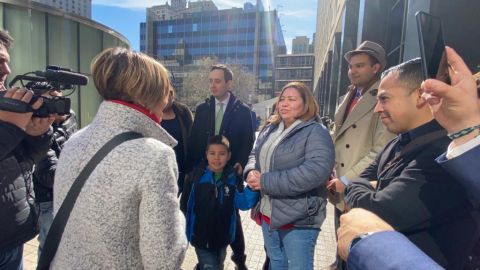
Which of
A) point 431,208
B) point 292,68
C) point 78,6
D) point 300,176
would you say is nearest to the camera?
point 431,208

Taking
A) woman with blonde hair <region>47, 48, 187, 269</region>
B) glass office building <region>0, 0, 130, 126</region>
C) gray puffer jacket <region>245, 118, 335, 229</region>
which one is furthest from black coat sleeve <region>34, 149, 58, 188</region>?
glass office building <region>0, 0, 130, 126</region>

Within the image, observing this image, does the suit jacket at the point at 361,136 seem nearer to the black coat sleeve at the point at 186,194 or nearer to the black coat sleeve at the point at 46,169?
the black coat sleeve at the point at 186,194

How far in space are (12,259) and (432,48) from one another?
2374 millimetres

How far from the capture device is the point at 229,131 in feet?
12.6

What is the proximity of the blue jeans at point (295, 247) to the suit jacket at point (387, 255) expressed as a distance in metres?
1.68

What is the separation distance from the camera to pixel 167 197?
136 cm

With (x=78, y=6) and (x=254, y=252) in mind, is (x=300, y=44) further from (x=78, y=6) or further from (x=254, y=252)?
(x=254, y=252)

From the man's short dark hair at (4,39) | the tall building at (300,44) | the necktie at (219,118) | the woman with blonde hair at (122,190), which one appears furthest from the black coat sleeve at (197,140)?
the tall building at (300,44)

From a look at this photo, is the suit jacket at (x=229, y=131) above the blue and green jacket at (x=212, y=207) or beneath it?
above

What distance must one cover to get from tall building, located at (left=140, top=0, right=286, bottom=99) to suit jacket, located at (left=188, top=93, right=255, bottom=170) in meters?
78.4

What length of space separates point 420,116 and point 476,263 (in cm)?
68

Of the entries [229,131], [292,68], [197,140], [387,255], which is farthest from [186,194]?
[292,68]

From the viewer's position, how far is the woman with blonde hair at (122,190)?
1.33 m

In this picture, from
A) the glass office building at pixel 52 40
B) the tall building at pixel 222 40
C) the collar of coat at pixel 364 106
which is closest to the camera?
the collar of coat at pixel 364 106
